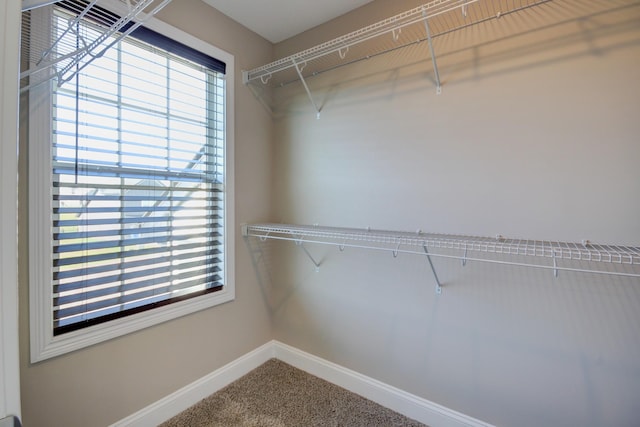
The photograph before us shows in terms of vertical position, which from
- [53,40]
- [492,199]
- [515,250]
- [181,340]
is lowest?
[181,340]

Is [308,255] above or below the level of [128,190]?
below

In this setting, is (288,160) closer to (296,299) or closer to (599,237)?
(296,299)

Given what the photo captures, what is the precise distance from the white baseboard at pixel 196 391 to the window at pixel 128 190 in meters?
0.45

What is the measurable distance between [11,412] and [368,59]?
1.97 metres

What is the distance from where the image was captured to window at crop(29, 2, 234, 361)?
116cm

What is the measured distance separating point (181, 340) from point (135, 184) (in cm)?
92

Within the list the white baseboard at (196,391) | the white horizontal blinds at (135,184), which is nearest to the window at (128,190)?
the white horizontal blinds at (135,184)

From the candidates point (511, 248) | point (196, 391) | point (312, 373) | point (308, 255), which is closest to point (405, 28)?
point (511, 248)

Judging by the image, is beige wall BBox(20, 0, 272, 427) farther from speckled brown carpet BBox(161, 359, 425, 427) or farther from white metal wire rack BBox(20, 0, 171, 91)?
white metal wire rack BBox(20, 0, 171, 91)

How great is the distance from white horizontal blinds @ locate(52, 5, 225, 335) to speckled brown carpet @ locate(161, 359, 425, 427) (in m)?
0.67

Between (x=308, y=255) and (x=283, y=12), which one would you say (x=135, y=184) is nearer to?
(x=308, y=255)

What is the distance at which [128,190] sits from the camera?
1.41 metres

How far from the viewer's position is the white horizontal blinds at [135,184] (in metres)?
1.22

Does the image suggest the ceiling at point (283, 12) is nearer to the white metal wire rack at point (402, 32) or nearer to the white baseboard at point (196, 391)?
the white metal wire rack at point (402, 32)
